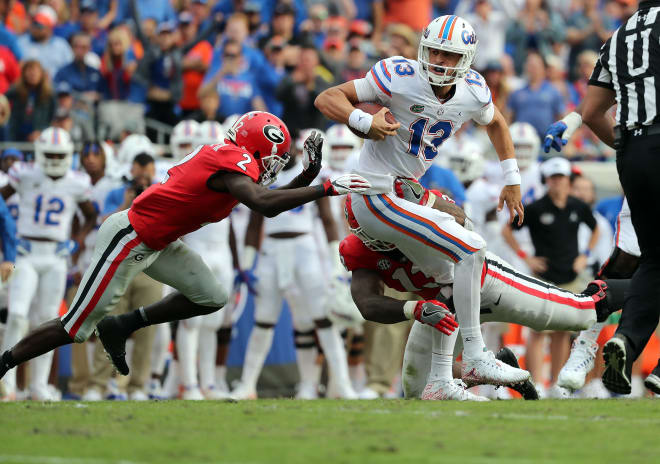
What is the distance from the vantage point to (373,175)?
21.0ft

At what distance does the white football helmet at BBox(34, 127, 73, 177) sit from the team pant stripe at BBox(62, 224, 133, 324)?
135 inches

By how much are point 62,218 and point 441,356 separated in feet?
14.7

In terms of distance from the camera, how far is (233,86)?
1263 centimetres

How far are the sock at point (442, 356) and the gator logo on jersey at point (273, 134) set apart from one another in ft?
4.42

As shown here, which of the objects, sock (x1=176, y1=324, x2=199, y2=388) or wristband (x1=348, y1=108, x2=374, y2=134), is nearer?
wristband (x1=348, y1=108, x2=374, y2=134)

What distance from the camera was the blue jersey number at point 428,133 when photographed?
6414 mm

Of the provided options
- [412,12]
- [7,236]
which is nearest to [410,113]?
[7,236]

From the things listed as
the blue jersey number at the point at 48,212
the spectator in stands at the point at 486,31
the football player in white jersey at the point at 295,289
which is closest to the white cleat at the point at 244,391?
the football player in white jersey at the point at 295,289

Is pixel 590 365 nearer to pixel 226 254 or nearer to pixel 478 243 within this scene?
pixel 478 243

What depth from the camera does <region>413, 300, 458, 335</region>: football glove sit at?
6117 mm

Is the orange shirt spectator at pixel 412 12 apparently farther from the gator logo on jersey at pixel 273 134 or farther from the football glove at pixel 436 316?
the football glove at pixel 436 316

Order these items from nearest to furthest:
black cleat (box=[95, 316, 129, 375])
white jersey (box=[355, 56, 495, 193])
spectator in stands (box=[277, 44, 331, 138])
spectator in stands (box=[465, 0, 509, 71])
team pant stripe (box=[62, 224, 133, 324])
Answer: white jersey (box=[355, 56, 495, 193]) < team pant stripe (box=[62, 224, 133, 324]) < black cleat (box=[95, 316, 129, 375]) < spectator in stands (box=[277, 44, 331, 138]) < spectator in stands (box=[465, 0, 509, 71])

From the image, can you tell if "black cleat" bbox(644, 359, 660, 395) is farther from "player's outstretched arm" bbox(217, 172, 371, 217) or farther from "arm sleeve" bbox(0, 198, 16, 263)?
"arm sleeve" bbox(0, 198, 16, 263)

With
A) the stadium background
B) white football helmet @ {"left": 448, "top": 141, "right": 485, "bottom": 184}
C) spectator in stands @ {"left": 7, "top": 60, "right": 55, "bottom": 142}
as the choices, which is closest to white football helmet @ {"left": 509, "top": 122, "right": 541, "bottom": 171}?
white football helmet @ {"left": 448, "top": 141, "right": 485, "bottom": 184}
